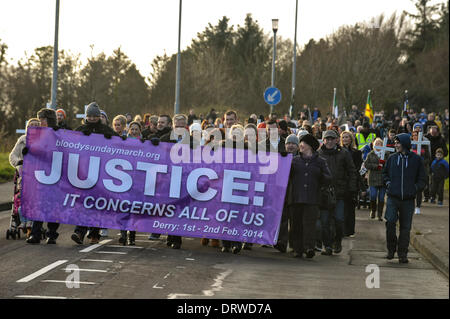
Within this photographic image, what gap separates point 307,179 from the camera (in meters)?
12.8

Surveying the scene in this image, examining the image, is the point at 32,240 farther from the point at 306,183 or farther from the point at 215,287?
the point at 215,287

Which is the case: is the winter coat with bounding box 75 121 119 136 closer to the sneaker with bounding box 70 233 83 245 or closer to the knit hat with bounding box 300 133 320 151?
the sneaker with bounding box 70 233 83 245

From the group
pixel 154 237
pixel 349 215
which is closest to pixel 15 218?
pixel 154 237

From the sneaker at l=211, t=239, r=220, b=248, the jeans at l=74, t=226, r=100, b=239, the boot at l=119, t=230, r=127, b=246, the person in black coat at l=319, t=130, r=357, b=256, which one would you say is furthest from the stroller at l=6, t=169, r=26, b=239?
the person in black coat at l=319, t=130, r=357, b=256

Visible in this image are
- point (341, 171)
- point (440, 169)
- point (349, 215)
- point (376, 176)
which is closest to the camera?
point (341, 171)

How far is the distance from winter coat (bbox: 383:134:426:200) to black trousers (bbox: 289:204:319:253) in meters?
1.19

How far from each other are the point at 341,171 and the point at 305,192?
1157mm

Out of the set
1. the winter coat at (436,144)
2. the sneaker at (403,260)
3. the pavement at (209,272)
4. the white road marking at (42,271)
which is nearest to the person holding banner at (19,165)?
the pavement at (209,272)

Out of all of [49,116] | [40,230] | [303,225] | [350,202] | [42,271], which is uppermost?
[49,116]

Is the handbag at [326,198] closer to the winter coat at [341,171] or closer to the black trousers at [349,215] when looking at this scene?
the winter coat at [341,171]

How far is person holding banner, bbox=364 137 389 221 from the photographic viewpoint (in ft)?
62.2

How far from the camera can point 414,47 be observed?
201ft

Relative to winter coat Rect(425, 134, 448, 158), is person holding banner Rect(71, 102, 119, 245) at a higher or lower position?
lower
